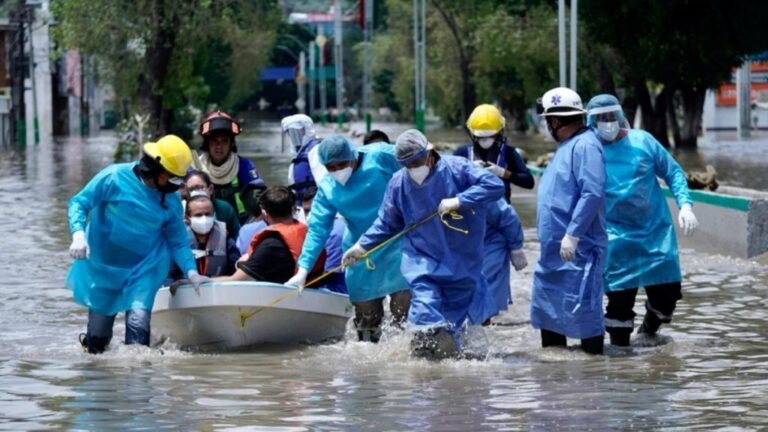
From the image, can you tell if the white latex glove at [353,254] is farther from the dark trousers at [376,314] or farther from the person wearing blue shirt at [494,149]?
the person wearing blue shirt at [494,149]

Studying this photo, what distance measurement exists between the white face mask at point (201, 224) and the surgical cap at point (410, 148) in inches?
79.6

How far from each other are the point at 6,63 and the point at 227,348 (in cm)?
6692

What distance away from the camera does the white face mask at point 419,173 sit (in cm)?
1126

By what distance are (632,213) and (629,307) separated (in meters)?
0.62

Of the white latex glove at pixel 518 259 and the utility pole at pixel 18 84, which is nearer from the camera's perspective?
the white latex glove at pixel 518 259

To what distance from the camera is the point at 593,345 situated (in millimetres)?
11625

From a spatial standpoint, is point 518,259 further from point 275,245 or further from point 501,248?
point 275,245

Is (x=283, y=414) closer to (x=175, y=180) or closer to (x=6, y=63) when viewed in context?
(x=175, y=180)

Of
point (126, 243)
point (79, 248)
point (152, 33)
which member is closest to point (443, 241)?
point (126, 243)

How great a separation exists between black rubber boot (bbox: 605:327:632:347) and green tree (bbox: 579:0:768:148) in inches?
1037

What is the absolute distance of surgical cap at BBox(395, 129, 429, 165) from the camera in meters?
11.1

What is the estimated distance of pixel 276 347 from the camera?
12.6 metres

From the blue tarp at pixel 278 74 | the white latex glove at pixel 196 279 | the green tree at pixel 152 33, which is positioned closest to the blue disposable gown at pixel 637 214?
the white latex glove at pixel 196 279

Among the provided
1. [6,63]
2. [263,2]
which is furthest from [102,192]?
[6,63]
